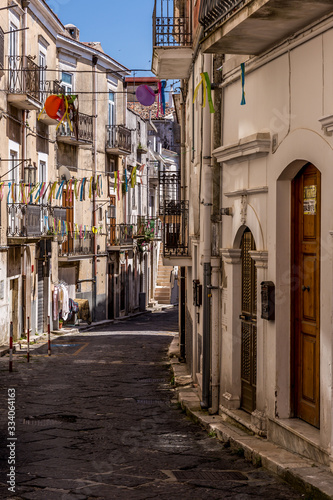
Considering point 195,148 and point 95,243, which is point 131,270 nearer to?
point 95,243

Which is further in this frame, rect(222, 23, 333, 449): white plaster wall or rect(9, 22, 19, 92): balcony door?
rect(9, 22, 19, 92): balcony door

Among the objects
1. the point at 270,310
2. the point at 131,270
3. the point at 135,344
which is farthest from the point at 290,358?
the point at 131,270

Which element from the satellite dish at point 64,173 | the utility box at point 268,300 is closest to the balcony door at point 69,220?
the satellite dish at point 64,173

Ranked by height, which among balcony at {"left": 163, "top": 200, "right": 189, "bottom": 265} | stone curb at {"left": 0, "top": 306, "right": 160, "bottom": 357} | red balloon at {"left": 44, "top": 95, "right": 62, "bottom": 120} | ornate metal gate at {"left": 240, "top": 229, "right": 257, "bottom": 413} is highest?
red balloon at {"left": 44, "top": 95, "right": 62, "bottom": 120}

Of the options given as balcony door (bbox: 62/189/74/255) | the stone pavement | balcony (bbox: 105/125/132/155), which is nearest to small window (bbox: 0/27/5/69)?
the stone pavement

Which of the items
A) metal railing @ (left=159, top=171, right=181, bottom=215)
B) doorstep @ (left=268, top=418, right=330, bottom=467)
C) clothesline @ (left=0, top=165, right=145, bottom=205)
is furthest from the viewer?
clothesline @ (left=0, top=165, right=145, bottom=205)

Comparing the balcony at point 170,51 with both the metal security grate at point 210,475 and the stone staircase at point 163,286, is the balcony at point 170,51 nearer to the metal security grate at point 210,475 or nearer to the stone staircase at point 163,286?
the metal security grate at point 210,475

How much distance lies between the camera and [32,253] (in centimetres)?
2453

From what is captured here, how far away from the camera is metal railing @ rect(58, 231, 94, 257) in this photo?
96.7 ft

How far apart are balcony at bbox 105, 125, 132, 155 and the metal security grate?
2712 cm

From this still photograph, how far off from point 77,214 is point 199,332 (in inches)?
727

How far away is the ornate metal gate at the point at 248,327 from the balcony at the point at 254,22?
2.45 meters

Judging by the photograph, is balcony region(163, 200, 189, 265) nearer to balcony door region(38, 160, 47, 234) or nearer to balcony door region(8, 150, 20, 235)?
balcony door region(8, 150, 20, 235)

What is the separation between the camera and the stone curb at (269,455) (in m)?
6.67
